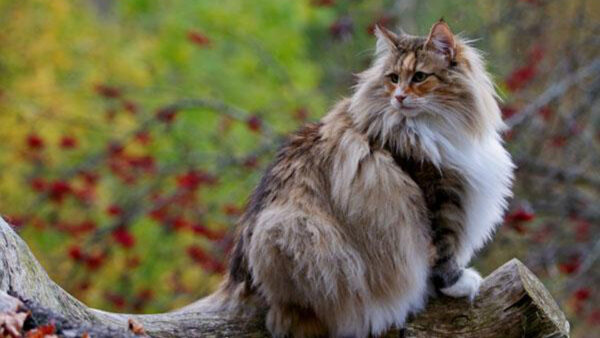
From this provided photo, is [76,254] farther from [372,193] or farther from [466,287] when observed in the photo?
[466,287]

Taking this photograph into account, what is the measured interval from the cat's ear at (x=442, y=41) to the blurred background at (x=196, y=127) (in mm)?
1945

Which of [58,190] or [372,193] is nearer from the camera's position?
[372,193]

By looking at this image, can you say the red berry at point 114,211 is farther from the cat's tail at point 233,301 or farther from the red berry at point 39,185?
the cat's tail at point 233,301

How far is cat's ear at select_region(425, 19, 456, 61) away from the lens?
4.04 metres

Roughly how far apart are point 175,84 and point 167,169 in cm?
238

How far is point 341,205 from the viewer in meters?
3.87

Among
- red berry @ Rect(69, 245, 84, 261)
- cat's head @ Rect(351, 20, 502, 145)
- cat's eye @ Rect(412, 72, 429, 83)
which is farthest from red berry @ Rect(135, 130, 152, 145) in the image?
cat's eye @ Rect(412, 72, 429, 83)

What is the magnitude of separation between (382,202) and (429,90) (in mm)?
556

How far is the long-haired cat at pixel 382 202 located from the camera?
3.77 metres

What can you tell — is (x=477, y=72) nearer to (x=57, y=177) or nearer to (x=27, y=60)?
(x=57, y=177)

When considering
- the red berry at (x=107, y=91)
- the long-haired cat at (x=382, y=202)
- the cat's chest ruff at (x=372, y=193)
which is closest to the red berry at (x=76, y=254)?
the red berry at (x=107, y=91)

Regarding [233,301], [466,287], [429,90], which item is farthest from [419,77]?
[233,301]

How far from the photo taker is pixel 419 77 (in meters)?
4.07

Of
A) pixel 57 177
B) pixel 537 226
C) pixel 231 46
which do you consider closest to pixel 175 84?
pixel 231 46
